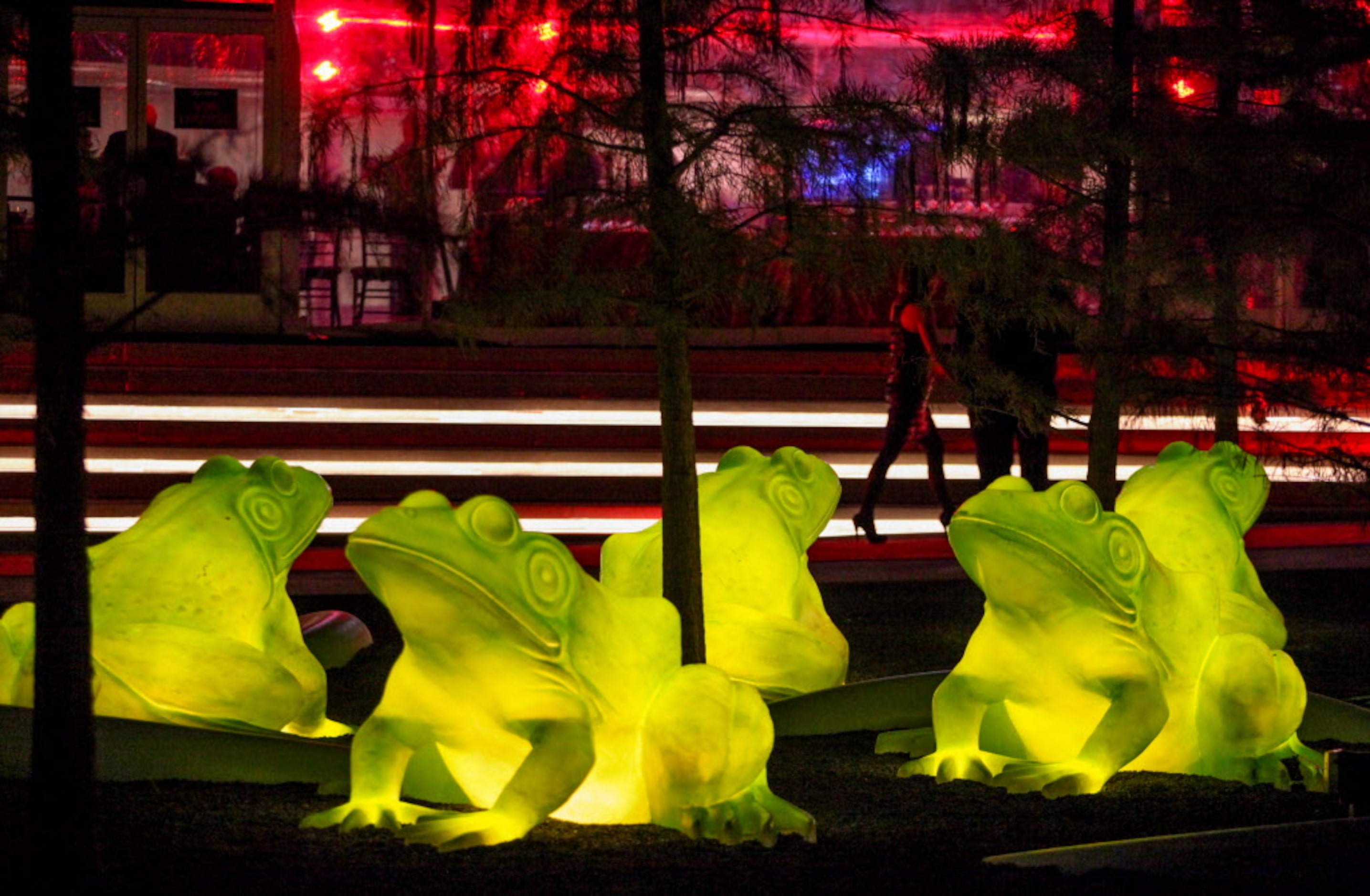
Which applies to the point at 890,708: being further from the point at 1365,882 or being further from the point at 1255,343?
the point at 1365,882

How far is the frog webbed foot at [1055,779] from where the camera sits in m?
6.01

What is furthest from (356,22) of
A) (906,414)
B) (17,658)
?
(17,658)

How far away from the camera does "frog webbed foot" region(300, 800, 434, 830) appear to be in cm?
532

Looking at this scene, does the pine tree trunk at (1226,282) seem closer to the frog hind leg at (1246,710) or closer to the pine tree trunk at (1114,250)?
the pine tree trunk at (1114,250)

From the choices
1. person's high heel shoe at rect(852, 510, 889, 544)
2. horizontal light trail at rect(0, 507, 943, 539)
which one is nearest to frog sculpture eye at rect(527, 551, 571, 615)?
horizontal light trail at rect(0, 507, 943, 539)

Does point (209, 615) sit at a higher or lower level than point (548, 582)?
lower

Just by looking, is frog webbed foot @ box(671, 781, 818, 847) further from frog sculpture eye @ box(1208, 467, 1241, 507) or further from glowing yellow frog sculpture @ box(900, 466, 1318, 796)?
frog sculpture eye @ box(1208, 467, 1241, 507)

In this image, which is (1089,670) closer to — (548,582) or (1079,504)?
(1079,504)

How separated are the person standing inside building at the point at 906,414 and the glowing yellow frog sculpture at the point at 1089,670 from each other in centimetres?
556

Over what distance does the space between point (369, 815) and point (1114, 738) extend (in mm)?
2471

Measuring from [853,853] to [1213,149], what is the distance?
3611 mm

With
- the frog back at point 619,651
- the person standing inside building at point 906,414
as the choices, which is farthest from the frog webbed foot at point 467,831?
the person standing inside building at point 906,414

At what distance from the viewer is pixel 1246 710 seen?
6262 millimetres

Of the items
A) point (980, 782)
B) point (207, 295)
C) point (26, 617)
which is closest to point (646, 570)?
point (980, 782)
